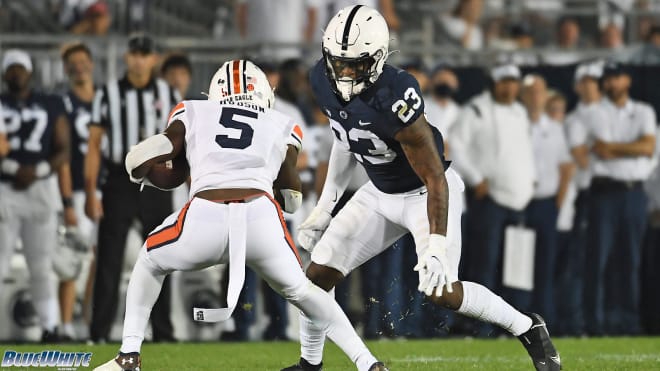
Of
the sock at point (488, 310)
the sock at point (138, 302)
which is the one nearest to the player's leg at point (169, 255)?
the sock at point (138, 302)

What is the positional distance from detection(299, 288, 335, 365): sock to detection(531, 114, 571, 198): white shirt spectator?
3.89 m

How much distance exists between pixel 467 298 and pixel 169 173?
1.42 meters

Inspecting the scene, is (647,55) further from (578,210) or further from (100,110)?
(100,110)

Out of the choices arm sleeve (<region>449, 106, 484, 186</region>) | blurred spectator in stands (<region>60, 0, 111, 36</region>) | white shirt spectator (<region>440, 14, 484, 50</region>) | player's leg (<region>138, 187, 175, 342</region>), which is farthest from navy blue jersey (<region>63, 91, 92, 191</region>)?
white shirt spectator (<region>440, 14, 484, 50</region>)

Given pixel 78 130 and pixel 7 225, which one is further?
pixel 78 130

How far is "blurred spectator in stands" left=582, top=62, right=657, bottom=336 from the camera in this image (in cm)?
960

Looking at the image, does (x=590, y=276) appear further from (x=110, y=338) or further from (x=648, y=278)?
(x=110, y=338)

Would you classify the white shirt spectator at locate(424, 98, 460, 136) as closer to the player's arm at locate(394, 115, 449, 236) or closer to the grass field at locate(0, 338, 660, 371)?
the grass field at locate(0, 338, 660, 371)

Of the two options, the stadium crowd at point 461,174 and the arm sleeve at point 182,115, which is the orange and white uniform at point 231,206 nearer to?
the arm sleeve at point 182,115

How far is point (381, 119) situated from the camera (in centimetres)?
562

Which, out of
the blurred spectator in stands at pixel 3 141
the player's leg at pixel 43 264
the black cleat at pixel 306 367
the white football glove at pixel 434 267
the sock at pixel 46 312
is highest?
the white football glove at pixel 434 267

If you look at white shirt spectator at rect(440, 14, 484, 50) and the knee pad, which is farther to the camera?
white shirt spectator at rect(440, 14, 484, 50)

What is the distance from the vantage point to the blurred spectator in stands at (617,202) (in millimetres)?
9602

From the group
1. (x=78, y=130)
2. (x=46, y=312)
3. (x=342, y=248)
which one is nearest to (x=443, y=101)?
(x=78, y=130)
